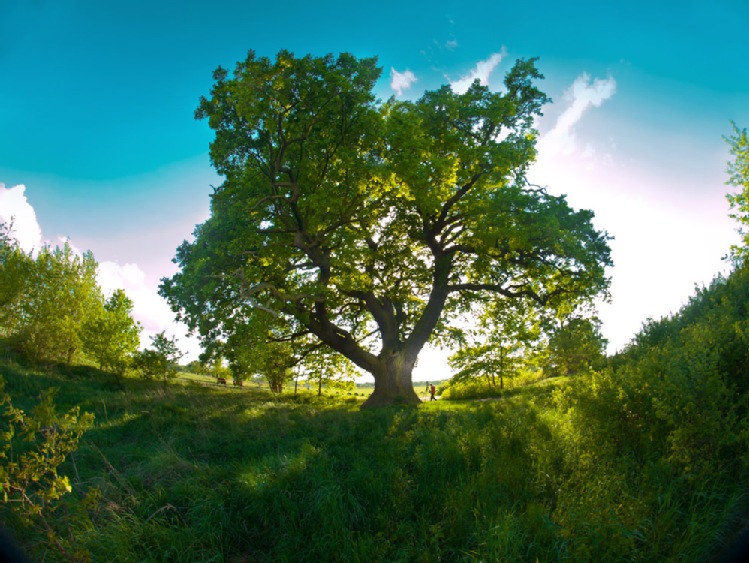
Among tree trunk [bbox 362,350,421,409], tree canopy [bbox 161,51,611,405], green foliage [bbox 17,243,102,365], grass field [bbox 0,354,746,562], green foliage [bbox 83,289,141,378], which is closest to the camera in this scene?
grass field [bbox 0,354,746,562]

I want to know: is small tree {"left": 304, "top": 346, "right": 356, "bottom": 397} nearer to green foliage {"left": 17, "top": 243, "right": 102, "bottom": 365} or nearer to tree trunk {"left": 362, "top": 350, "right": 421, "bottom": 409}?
tree trunk {"left": 362, "top": 350, "right": 421, "bottom": 409}

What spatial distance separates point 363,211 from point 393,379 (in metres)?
9.43

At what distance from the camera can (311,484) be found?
5961 mm

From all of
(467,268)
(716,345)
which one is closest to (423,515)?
(716,345)

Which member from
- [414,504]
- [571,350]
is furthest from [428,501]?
[571,350]

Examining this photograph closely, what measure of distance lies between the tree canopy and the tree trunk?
80 millimetres

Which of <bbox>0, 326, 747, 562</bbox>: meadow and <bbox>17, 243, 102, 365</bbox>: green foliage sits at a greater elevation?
<bbox>17, 243, 102, 365</bbox>: green foliage

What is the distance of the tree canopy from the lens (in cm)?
1519

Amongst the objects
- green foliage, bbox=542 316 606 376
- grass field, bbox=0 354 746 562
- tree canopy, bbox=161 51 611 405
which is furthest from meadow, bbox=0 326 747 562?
green foliage, bbox=542 316 606 376

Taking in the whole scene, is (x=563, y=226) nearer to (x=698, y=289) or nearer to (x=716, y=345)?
(x=698, y=289)

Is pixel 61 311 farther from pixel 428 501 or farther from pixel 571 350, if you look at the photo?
pixel 571 350

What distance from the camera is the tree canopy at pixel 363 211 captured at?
598 inches

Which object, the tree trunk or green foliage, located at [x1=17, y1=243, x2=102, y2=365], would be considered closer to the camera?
the tree trunk

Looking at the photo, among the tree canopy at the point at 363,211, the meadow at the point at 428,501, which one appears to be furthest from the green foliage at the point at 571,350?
the meadow at the point at 428,501
